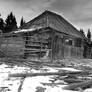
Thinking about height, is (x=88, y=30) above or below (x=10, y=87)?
above

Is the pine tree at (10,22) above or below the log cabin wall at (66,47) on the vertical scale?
above

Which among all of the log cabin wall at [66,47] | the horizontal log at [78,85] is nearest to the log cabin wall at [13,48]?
the log cabin wall at [66,47]

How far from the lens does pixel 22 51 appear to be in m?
13.4

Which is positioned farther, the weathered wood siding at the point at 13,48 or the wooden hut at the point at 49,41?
the wooden hut at the point at 49,41

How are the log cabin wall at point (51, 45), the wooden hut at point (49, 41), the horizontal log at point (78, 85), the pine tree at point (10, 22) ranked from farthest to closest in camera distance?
the pine tree at point (10, 22) → the wooden hut at point (49, 41) → the log cabin wall at point (51, 45) → the horizontal log at point (78, 85)

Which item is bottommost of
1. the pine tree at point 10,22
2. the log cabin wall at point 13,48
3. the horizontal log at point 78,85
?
the horizontal log at point 78,85

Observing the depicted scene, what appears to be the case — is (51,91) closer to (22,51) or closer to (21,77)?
(21,77)

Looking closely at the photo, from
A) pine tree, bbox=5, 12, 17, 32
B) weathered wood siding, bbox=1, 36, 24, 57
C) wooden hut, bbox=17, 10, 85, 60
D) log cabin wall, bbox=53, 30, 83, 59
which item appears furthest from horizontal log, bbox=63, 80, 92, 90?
pine tree, bbox=5, 12, 17, 32

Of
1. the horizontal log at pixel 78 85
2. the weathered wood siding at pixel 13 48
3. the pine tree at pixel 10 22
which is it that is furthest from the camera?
the pine tree at pixel 10 22

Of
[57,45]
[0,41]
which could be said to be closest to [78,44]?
[57,45]

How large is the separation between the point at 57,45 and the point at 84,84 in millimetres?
11103

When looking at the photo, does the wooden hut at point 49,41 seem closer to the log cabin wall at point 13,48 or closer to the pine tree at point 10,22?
the log cabin wall at point 13,48

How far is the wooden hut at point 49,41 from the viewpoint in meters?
13.6

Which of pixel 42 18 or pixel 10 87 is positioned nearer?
pixel 10 87
